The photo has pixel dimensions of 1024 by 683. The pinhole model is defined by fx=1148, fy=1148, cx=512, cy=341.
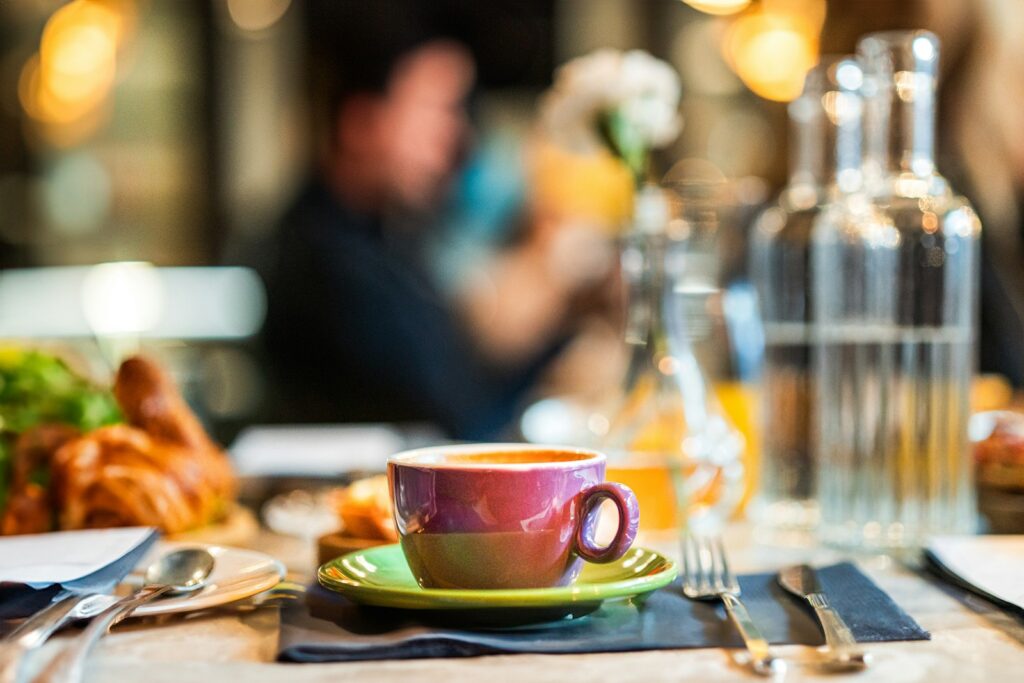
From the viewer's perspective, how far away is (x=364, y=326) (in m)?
2.94

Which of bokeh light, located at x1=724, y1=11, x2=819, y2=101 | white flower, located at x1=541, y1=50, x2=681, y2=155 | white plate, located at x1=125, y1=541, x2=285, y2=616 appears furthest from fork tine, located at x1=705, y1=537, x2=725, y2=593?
bokeh light, located at x1=724, y1=11, x2=819, y2=101

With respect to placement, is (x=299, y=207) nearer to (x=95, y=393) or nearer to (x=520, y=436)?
(x=520, y=436)

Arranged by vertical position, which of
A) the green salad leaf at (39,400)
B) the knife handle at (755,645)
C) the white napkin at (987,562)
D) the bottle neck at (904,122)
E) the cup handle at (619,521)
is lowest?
the white napkin at (987,562)

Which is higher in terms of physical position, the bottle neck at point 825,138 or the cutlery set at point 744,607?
the bottle neck at point 825,138

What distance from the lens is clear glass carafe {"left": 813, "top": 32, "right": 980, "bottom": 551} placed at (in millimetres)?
876

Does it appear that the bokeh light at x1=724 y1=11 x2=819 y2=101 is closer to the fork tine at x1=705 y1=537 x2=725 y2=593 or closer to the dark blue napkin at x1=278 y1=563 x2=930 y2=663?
the fork tine at x1=705 y1=537 x2=725 y2=593

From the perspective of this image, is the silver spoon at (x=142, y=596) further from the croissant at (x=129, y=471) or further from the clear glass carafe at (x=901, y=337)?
the clear glass carafe at (x=901, y=337)

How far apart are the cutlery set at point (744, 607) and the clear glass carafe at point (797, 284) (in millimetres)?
190

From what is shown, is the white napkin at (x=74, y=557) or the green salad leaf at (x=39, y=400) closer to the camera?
the white napkin at (x=74, y=557)

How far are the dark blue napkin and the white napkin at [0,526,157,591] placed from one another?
12 cm

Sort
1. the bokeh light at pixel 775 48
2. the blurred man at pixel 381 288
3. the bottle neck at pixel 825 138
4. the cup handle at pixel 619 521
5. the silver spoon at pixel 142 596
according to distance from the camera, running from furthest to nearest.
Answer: the bokeh light at pixel 775 48 < the blurred man at pixel 381 288 < the bottle neck at pixel 825 138 < the cup handle at pixel 619 521 < the silver spoon at pixel 142 596

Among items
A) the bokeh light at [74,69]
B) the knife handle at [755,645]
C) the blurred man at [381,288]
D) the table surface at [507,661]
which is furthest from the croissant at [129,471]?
the bokeh light at [74,69]

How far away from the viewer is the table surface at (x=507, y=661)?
0.53 m

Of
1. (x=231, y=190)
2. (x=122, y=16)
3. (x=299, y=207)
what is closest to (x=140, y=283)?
(x=231, y=190)
